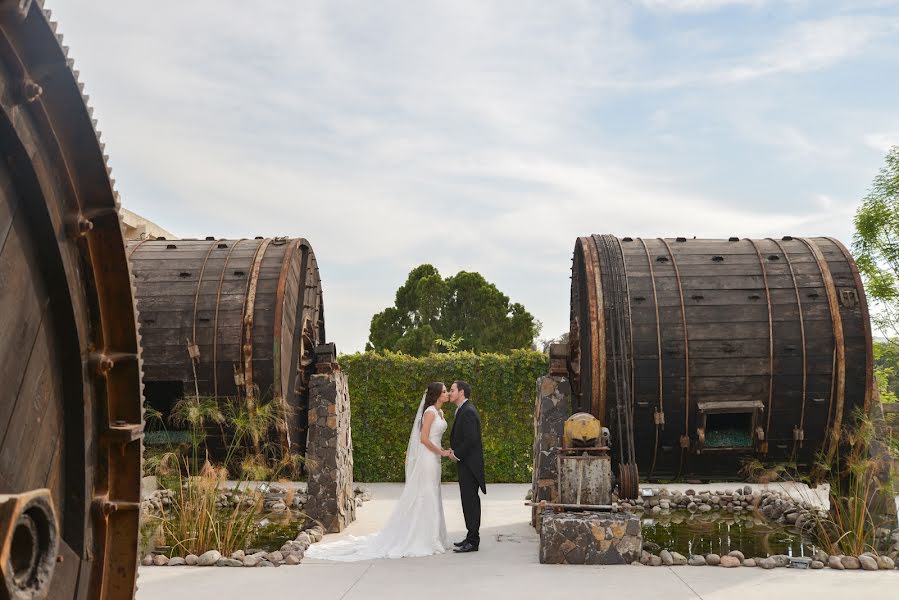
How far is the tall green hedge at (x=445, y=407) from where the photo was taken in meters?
14.3

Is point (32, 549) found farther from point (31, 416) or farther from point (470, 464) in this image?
point (470, 464)

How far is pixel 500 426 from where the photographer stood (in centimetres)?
1437

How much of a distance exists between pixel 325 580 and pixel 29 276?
524cm

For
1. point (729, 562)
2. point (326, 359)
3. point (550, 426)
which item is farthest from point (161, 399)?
point (729, 562)

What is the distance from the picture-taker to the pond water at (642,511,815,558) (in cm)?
816

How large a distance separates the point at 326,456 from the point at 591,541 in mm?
3070

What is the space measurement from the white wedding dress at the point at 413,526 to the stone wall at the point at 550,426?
1.21 metres

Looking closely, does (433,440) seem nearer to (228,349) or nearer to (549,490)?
(549,490)

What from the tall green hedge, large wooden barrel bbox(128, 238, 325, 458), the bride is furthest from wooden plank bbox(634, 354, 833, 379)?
the tall green hedge

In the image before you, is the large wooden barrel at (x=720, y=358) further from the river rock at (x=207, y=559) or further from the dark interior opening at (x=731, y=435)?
the river rock at (x=207, y=559)

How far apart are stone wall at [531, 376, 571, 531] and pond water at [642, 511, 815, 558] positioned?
1087mm

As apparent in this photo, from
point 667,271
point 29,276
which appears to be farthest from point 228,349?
point 29,276

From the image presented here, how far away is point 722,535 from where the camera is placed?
908 centimetres

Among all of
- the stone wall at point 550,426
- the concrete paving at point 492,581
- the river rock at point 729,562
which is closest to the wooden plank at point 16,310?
the concrete paving at point 492,581
